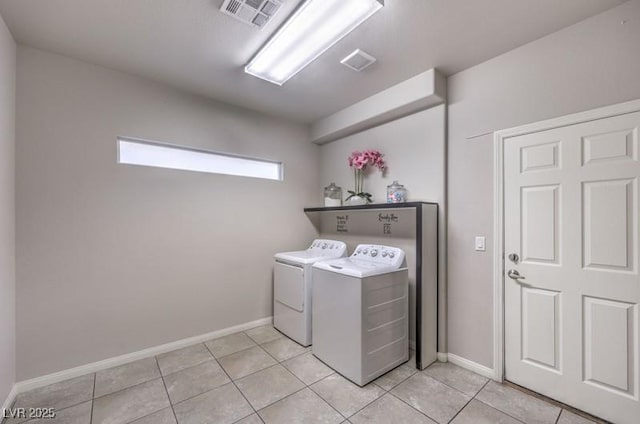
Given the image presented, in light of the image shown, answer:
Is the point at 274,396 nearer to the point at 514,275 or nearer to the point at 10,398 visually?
the point at 10,398

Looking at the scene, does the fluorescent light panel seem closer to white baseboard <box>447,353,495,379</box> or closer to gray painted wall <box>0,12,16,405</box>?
gray painted wall <box>0,12,16,405</box>

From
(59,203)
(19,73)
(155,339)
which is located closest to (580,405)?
(155,339)

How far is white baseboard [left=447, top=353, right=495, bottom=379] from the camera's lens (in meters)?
2.17

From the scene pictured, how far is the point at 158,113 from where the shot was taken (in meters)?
2.63

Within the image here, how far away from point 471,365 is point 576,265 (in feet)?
3.72

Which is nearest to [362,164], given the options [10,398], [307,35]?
[307,35]

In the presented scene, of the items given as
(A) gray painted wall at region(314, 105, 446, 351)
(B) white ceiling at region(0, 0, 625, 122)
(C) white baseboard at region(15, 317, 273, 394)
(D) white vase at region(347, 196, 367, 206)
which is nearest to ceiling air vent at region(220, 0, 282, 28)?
(B) white ceiling at region(0, 0, 625, 122)

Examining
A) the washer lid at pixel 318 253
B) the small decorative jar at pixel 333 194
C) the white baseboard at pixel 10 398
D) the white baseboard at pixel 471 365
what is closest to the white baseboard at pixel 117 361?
the white baseboard at pixel 10 398

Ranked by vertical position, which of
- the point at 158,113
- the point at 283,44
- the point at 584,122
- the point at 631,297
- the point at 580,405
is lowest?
the point at 580,405

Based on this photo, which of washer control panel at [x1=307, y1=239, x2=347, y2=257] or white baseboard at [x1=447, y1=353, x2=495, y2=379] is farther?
washer control panel at [x1=307, y1=239, x2=347, y2=257]

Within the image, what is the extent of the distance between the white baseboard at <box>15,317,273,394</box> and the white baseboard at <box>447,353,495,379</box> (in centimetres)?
212

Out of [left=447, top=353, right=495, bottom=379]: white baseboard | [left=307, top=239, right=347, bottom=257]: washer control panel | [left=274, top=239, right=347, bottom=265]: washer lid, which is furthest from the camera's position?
[left=307, top=239, right=347, bottom=257]: washer control panel

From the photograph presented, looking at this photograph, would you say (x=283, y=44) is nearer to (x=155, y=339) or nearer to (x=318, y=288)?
(x=318, y=288)

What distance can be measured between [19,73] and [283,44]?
2.02m
